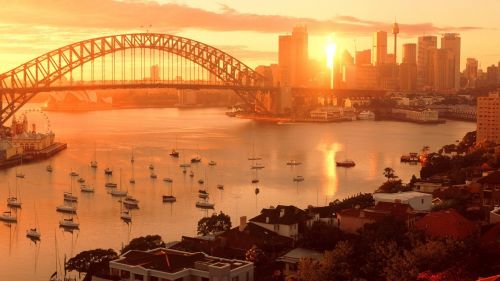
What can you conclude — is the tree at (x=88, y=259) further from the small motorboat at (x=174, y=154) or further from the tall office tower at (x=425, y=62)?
the tall office tower at (x=425, y=62)

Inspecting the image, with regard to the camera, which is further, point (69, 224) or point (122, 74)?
point (122, 74)

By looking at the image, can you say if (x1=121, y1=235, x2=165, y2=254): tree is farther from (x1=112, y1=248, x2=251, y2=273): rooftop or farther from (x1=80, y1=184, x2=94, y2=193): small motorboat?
(x1=80, y1=184, x2=94, y2=193): small motorboat

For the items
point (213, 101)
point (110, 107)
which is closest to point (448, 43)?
point (213, 101)

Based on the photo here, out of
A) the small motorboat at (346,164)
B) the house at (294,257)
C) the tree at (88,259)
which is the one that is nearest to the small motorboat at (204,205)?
the tree at (88,259)

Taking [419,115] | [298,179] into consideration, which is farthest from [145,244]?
[419,115]

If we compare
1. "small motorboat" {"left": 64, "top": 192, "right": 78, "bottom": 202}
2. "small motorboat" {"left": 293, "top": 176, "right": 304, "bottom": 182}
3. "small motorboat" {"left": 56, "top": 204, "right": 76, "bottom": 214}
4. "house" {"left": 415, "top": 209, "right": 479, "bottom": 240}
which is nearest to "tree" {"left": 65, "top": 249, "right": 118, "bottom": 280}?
"house" {"left": 415, "top": 209, "right": 479, "bottom": 240}

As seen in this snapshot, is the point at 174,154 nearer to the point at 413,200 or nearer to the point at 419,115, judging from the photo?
the point at 413,200

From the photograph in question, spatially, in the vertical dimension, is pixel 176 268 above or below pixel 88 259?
above

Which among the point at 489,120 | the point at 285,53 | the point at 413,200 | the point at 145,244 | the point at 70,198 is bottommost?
the point at 70,198
